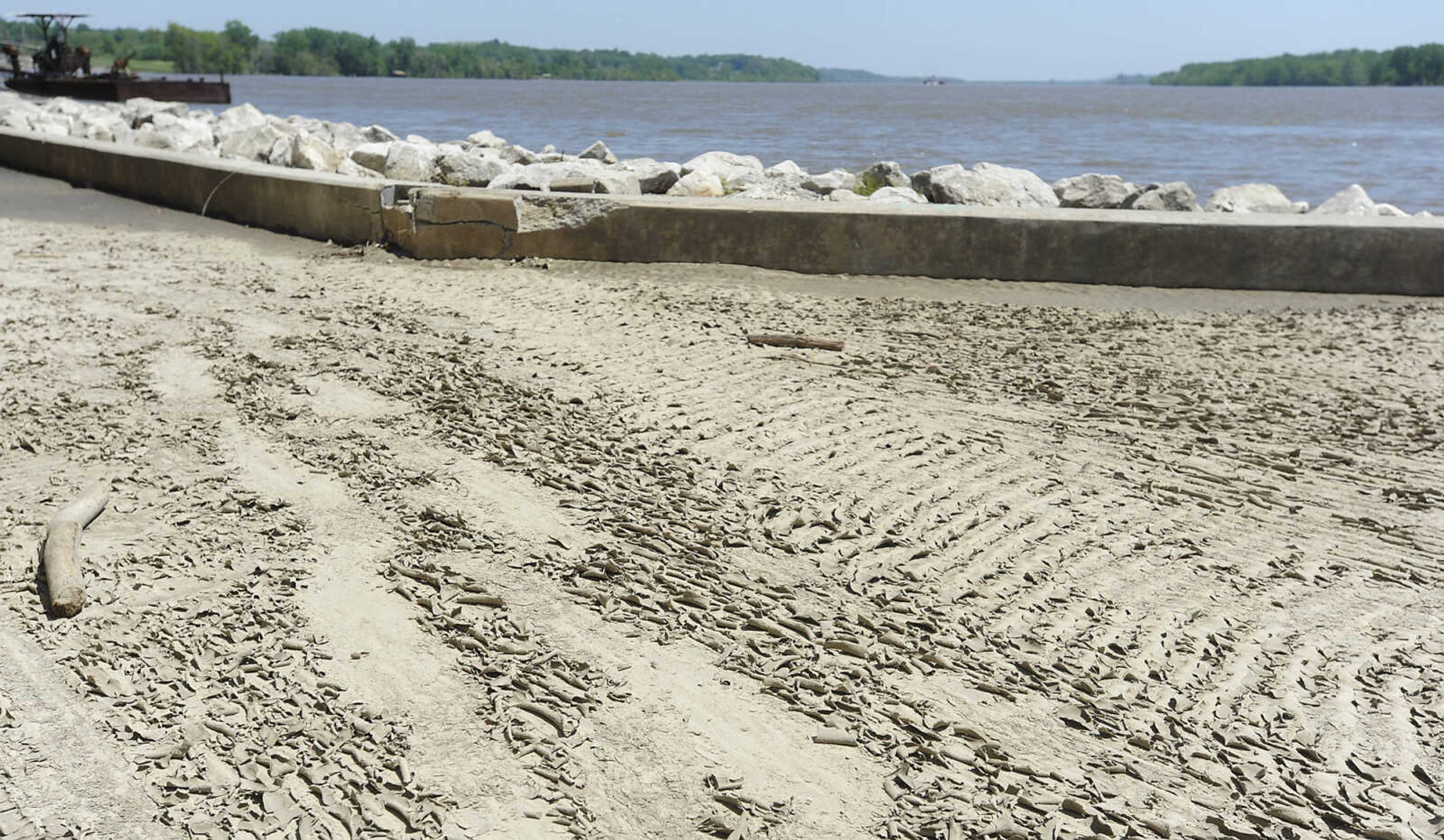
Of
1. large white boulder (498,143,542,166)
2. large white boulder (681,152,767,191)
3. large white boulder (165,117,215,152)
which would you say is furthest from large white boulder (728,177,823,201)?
large white boulder (165,117,215,152)

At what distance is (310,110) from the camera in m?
44.5

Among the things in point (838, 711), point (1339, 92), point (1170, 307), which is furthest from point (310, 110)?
point (1339, 92)

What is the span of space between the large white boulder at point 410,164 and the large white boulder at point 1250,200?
27.7ft

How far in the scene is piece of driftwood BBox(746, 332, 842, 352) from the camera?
19.5ft

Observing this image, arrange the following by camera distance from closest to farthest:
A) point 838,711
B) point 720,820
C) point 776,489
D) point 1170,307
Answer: point 720,820, point 838,711, point 776,489, point 1170,307

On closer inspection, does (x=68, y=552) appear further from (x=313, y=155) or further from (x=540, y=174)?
(x=313, y=155)

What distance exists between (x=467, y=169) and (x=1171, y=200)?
6823 millimetres

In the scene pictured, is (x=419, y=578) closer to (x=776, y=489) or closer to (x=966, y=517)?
(x=776, y=489)

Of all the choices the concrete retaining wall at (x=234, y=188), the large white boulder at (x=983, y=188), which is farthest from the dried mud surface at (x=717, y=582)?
the large white boulder at (x=983, y=188)

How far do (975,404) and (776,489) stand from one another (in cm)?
138

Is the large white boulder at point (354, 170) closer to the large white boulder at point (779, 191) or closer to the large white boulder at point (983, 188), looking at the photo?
the large white boulder at point (779, 191)

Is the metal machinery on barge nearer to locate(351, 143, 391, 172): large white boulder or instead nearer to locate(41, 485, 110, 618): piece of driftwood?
locate(351, 143, 391, 172): large white boulder

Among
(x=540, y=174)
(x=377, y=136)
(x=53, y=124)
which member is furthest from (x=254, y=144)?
(x=53, y=124)

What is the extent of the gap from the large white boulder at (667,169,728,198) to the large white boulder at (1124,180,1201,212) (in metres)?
3.77
